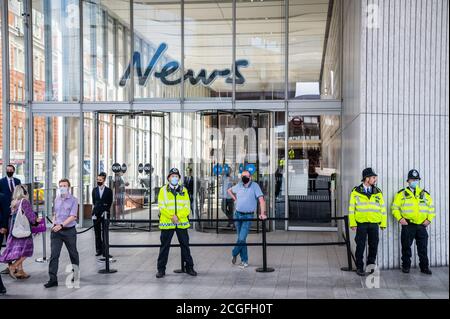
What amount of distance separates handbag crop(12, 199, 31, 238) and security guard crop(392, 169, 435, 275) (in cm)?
564

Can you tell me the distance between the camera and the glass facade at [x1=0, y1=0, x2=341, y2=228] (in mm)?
15203

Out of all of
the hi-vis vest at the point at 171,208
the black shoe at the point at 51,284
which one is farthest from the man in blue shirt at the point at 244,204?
the black shoe at the point at 51,284

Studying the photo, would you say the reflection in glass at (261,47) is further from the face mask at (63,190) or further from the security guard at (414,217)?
the face mask at (63,190)

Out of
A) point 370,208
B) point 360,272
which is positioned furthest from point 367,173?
point 360,272

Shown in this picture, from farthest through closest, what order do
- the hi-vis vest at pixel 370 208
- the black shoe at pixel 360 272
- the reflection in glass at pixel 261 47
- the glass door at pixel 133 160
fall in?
the reflection in glass at pixel 261 47 < the glass door at pixel 133 160 < the black shoe at pixel 360 272 < the hi-vis vest at pixel 370 208

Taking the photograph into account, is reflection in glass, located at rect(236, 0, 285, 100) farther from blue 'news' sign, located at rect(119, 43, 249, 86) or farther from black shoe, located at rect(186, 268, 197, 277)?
black shoe, located at rect(186, 268, 197, 277)

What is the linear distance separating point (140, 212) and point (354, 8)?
7523 millimetres

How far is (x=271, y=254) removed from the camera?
11.4 m

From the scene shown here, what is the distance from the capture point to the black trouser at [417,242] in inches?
361

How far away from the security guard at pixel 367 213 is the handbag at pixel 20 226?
492 cm

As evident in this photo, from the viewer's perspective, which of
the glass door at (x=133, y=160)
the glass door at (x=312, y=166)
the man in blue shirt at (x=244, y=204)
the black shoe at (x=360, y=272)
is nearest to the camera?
the black shoe at (x=360, y=272)

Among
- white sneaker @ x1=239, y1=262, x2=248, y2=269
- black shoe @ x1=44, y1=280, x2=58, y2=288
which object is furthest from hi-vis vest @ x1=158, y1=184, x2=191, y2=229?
black shoe @ x1=44, y1=280, x2=58, y2=288

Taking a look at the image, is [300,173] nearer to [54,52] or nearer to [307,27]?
[307,27]

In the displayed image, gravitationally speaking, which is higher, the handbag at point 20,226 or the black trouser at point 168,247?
the handbag at point 20,226
